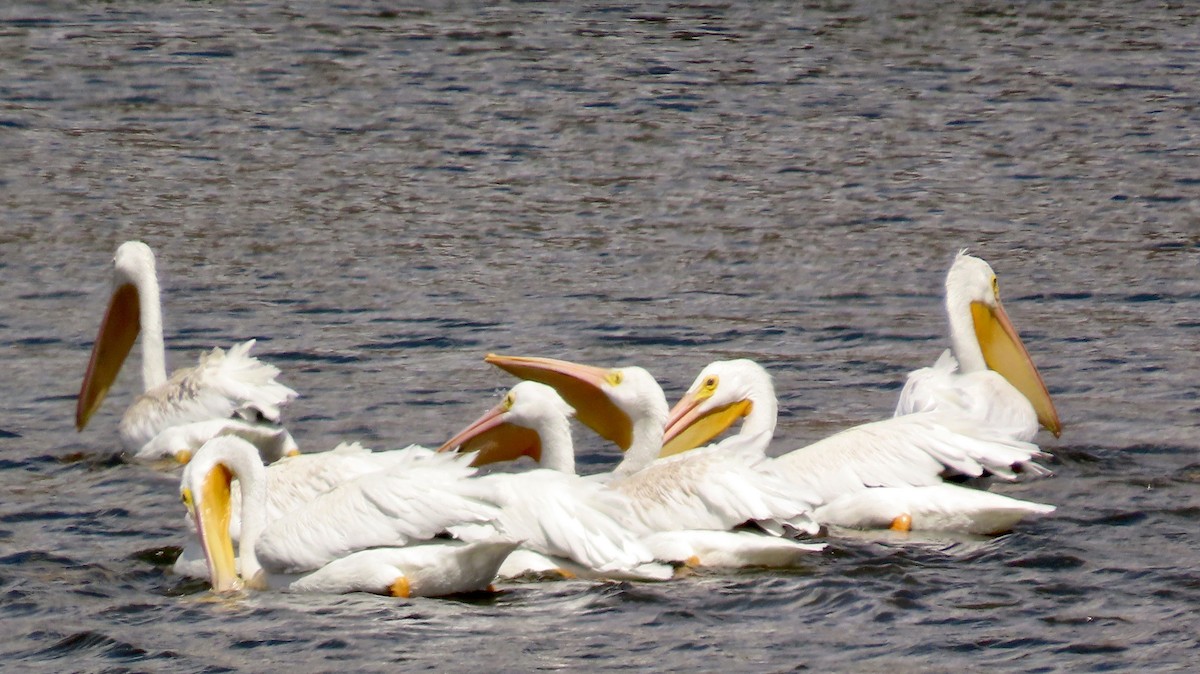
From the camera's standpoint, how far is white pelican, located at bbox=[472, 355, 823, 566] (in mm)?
6223

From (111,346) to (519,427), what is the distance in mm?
2799

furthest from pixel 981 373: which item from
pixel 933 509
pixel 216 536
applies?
pixel 216 536

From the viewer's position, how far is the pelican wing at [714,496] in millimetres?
6238

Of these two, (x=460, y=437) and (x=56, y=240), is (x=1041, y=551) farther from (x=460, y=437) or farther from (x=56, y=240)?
(x=56, y=240)

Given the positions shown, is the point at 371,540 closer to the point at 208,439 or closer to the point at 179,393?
the point at 208,439

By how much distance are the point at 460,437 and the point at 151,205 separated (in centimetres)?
558

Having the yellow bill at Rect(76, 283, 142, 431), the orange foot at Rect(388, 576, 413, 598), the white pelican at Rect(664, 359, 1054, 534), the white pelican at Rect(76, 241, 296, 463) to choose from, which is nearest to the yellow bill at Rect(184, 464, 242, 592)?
the orange foot at Rect(388, 576, 413, 598)

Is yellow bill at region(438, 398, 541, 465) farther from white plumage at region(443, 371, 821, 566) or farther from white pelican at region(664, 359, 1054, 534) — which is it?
white pelican at region(664, 359, 1054, 534)

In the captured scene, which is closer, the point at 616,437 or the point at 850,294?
the point at 616,437

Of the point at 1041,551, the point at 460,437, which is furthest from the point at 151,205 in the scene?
the point at 1041,551

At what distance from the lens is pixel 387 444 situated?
8094mm

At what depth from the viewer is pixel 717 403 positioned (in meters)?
7.43

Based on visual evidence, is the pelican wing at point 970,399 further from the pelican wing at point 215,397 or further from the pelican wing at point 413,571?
the pelican wing at point 215,397

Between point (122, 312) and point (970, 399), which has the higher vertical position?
point (122, 312)
